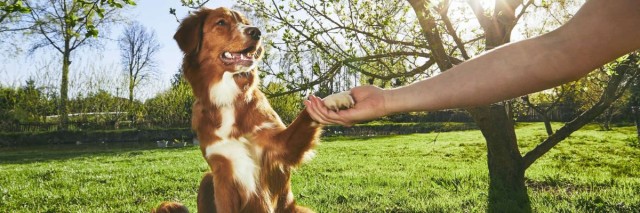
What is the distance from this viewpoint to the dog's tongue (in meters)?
3.27

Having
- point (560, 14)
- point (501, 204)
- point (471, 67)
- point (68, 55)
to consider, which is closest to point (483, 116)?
point (501, 204)

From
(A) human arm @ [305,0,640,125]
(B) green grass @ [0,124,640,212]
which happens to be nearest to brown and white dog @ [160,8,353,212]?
(A) human arm @ [305,0,640,125]

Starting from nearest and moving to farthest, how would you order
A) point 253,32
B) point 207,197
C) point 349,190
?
point 207,197 < point 253,32 < point 349,190

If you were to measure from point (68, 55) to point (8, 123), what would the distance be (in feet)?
18.6

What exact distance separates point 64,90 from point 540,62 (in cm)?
3584

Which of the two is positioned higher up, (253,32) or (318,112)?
(253,32)

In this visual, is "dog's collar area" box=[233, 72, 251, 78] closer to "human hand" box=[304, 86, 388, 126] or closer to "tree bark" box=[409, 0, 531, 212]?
"human hand" box=[304, 86, 388, 126]

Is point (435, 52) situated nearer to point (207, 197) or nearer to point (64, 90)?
point (207, 197)

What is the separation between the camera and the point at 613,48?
3.73 feet

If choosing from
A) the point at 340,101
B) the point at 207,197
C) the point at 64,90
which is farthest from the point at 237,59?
the point at 64,90

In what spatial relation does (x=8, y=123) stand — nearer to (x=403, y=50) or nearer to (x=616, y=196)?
(x=403, y=50)

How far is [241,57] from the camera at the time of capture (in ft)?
10.9

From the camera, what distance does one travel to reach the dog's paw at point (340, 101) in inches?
65.2

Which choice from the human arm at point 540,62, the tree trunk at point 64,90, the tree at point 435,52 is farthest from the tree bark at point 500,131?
the tree trunk at point 64,90
